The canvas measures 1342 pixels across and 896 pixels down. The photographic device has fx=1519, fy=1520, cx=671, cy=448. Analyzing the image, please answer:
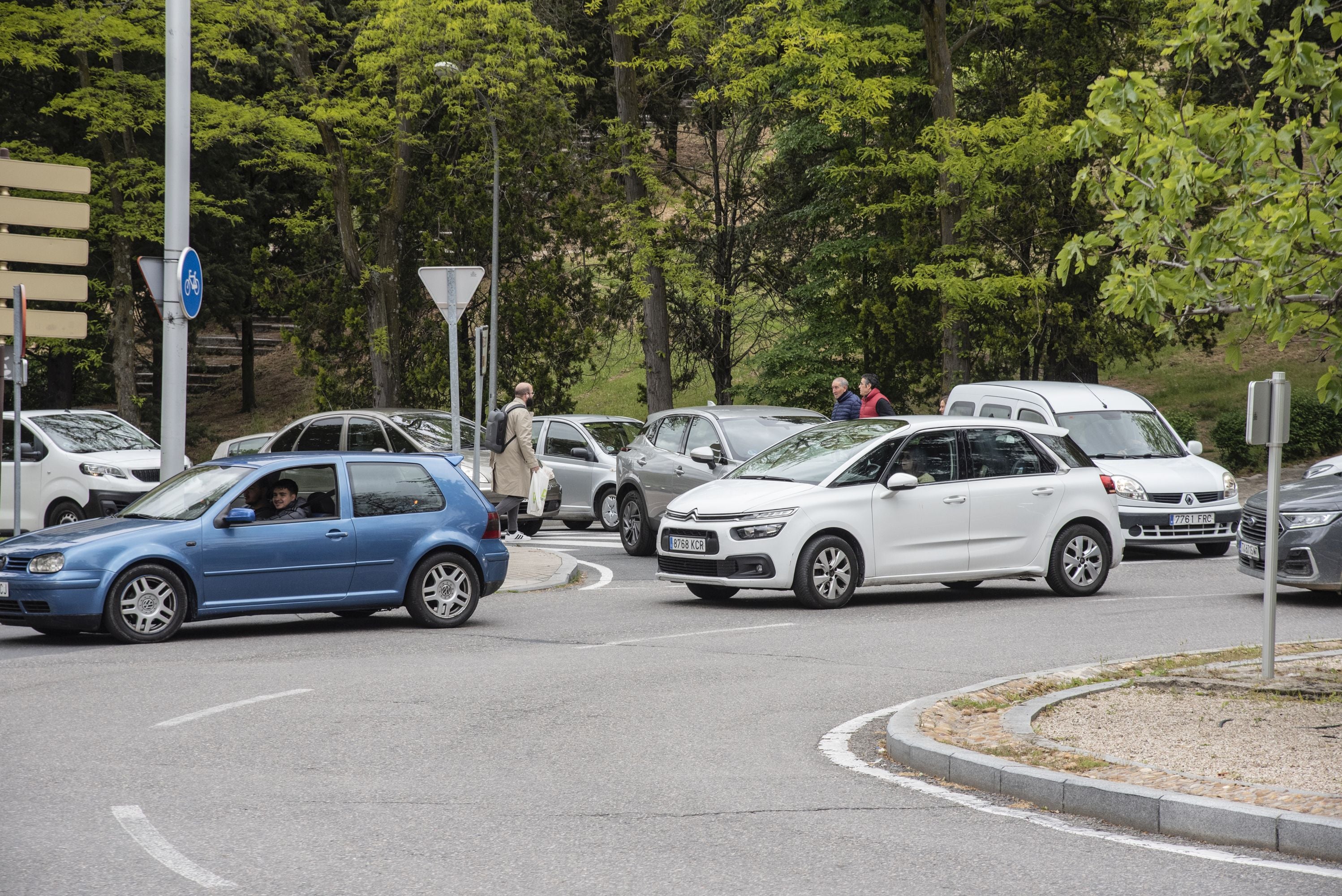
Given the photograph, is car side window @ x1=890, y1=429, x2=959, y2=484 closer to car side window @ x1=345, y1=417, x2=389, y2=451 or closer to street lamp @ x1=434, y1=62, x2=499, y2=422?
car side window @ x1=345, y1=417, x2=389, y2=451

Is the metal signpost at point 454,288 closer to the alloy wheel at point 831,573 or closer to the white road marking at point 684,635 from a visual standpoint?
the alloy wheel at point 831,573

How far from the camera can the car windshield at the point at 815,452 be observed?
1381cm

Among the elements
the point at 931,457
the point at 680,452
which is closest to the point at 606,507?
the point at 680,452

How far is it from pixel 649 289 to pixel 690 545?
1650cm

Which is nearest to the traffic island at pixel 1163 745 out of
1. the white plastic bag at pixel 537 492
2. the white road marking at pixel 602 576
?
the white road marking at pixel 602 576

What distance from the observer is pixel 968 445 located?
14242 mm

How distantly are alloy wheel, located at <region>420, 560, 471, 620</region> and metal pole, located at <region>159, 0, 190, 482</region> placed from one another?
3.46m

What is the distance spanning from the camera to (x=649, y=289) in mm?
29562

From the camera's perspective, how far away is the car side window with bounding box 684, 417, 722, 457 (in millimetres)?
18172

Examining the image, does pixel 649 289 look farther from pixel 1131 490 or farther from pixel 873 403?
pixel 1131 490

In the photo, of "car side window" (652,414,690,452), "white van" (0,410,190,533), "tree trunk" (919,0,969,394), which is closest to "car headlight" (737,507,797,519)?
"car side window" (652,414,690,452)

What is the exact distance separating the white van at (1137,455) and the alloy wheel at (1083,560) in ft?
9.13

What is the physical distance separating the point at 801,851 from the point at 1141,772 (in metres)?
1.76

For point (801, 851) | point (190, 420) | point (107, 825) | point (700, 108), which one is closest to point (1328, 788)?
point (801, 851)
